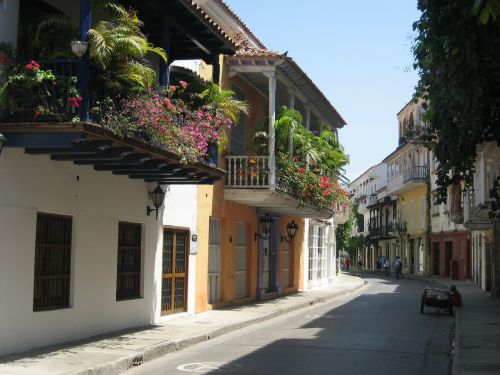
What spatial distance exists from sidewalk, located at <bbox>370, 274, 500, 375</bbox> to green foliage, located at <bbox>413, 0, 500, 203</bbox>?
129 inches

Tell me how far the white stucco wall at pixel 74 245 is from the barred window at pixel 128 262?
14 centimetres

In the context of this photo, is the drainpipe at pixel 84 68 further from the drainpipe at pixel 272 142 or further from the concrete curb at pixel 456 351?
the drainpipe at pixel 272 142

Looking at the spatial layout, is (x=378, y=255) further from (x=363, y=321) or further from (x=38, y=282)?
(x=38, y=282)

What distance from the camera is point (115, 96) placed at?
398 inches

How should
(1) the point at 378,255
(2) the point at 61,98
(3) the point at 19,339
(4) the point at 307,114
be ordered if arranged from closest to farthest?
1. (2) the point at 61,98
2. (3) the point at 19,339
3. (4) the point at 307,114
4. (1) the point at 378,255

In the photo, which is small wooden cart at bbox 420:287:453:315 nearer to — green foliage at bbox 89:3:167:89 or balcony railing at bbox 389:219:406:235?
green foliage at bbox 89:3:167:89

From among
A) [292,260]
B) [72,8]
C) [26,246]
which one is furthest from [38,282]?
[292,260]

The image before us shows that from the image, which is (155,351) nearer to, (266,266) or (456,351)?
(456,351)

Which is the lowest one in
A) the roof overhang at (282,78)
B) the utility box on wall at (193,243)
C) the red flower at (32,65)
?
the utility box on wall at (193,243)

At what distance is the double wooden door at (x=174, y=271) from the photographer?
606 inches

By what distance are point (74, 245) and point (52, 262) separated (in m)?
0.58

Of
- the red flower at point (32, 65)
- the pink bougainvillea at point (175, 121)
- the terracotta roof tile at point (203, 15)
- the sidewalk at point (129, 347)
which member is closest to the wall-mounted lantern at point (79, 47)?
the red flower at point (32, 65)

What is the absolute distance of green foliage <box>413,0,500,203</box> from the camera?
24.8ft

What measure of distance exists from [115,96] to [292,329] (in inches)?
291
